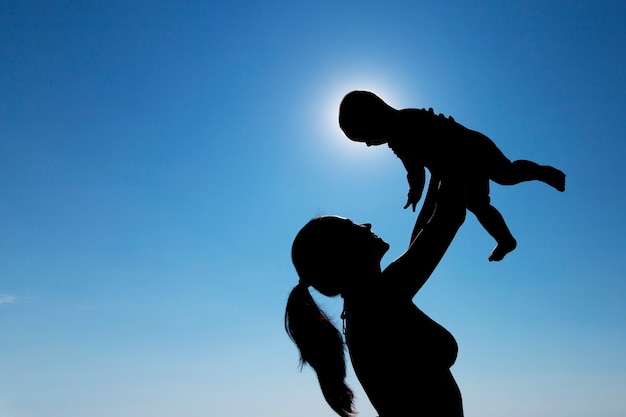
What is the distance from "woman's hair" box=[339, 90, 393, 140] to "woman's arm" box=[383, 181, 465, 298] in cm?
104

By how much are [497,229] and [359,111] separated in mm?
1395

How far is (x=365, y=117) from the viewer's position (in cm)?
308

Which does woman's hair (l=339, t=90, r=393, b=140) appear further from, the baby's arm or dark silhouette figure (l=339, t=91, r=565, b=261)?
the baby's arm

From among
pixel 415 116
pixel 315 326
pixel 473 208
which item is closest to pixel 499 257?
pixel 473 208

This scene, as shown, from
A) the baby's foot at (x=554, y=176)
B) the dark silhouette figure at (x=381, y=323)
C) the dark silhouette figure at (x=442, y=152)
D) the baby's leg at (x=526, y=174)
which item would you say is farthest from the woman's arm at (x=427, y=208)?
the baby's foot at (x=554, y=176)

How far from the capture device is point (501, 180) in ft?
10.3

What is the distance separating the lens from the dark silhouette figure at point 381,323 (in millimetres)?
2178

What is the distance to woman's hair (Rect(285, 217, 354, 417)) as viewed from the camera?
265 centimetres

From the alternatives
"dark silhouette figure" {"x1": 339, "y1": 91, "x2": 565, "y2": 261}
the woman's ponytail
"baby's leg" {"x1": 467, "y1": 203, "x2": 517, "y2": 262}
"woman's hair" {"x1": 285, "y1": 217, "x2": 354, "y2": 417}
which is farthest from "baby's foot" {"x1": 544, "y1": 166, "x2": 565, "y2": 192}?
the woman's ponytail

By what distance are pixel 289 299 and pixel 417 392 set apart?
1040 millimetres

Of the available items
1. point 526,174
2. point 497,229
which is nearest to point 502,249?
point 497,229

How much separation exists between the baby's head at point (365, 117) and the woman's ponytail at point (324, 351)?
1.36 metres

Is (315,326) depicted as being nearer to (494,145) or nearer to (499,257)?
(499,257)

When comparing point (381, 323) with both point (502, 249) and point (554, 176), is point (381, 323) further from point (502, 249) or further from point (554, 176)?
point (554, 176)
